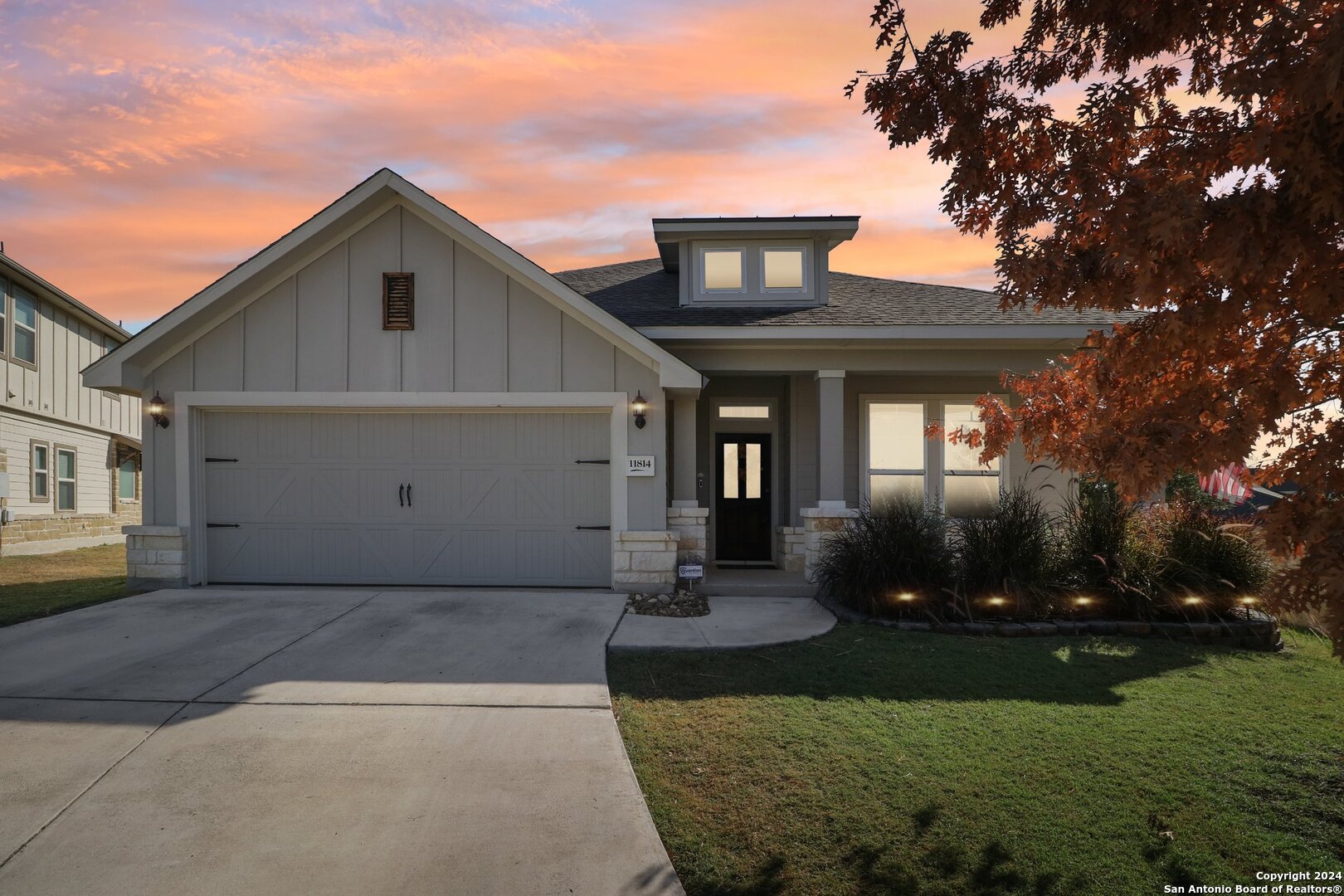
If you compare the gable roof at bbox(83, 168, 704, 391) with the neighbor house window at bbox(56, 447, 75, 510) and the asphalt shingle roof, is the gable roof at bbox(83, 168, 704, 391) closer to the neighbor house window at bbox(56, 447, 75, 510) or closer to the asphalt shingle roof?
the asphalt shingle roof

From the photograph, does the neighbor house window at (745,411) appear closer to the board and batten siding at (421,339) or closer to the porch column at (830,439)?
the porch column at (830,439)

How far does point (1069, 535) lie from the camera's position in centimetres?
861

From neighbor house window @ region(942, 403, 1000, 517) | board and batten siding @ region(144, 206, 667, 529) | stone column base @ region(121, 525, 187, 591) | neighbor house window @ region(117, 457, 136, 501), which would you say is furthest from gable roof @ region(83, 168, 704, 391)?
neighbor house window @ region(117, 457, 136, 501)

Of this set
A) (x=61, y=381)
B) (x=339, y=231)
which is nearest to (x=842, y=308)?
(x=339, y=231)

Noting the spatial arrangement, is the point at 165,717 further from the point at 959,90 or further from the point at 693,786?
the point at 959,90

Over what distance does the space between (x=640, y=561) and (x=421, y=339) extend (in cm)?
381

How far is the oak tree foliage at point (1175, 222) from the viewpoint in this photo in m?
2.74

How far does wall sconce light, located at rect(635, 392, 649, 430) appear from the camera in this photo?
954cm

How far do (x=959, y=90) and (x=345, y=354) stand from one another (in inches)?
305

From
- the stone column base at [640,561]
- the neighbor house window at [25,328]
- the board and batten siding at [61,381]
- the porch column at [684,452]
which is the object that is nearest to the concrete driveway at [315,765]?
the stone column base at [640,561]

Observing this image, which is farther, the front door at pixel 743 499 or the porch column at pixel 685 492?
the front door at pixel 743 499

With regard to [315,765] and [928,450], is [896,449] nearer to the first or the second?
[928,450]

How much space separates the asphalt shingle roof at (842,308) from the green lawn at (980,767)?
4.91 metres

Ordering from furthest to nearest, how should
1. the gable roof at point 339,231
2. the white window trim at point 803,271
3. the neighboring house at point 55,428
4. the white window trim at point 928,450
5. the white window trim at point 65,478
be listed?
the white window trim at point 65,478 → the neighboring house at point 55,428 → the white window trim at point 803,271 → the white window trim at point 928,450 → the gable roof at point 339,231
